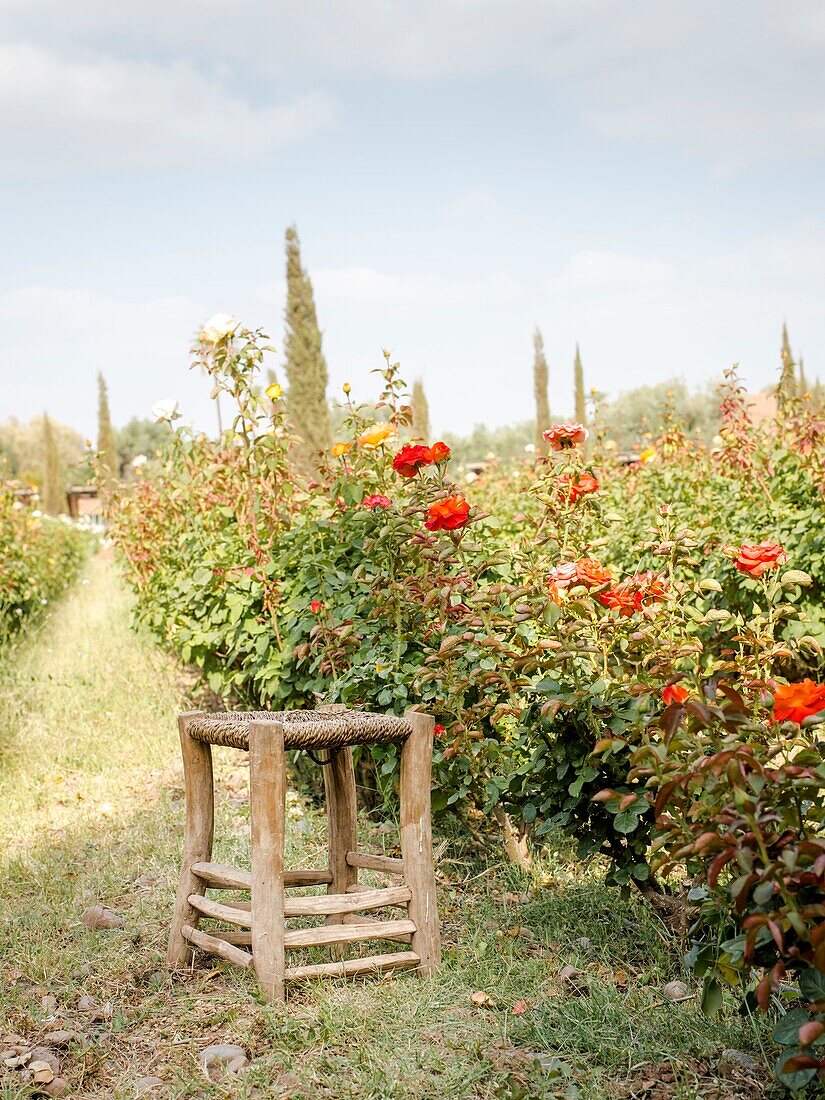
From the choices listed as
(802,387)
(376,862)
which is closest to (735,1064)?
(376,862)

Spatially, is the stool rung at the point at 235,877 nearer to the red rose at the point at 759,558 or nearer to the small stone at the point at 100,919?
the small stone at the point at 100,919

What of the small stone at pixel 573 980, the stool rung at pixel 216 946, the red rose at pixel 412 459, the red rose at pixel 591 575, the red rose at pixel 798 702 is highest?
the red rose at pixel 412 459

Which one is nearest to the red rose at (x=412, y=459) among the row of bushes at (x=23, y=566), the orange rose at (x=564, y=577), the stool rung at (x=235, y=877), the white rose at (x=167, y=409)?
the orange rose at (x=564, y=577)

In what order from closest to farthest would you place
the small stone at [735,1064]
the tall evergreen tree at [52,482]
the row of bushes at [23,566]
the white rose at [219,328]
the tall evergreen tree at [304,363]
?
1. the small stone at [735,1064]
2. the white rose at [219,328]
3. the row of bushes at [23,566]
4. the tall evergreen tree at [304,363]
5. the tall evergreen tree at [52,482]

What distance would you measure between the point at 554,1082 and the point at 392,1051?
339 mm

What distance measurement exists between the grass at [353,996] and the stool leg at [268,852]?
0.29ft

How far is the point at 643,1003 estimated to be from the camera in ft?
6.64

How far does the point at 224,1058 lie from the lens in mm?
1879

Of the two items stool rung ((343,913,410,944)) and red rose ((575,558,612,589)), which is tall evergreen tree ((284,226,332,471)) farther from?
red rose ((575,558,612,589))

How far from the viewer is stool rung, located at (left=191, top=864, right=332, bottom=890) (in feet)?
7.17

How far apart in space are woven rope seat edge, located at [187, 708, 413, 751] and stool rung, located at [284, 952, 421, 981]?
1.60ft

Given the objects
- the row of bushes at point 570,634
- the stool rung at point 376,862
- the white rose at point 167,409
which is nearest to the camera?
the row of bushes at point 570,634

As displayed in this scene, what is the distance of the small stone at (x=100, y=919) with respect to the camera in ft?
8.70

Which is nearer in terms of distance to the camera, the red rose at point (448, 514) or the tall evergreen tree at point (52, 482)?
the red rose at point (448, 514)
